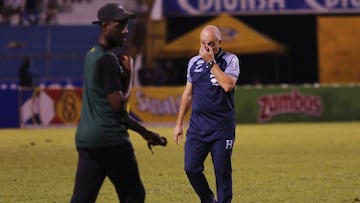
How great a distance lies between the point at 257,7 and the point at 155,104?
10.1m

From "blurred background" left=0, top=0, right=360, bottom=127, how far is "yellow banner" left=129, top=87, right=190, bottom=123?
4426 millimetres

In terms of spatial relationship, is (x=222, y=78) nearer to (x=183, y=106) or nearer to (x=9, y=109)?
(x=183, y=106)

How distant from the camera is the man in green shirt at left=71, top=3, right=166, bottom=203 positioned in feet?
22.5

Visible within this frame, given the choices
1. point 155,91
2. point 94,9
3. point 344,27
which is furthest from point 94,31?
point 344,27

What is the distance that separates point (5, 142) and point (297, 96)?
11.5 metres

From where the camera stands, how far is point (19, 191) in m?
12.0

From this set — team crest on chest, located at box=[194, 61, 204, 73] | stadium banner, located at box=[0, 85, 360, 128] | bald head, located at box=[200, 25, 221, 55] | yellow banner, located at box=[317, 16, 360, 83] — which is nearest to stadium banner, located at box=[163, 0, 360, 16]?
yellow banner, located at box=[317, 16, 360, 83]

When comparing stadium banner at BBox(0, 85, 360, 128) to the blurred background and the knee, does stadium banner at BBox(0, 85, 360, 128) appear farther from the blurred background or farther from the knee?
the knee

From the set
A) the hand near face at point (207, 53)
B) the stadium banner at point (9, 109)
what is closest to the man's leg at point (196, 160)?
the hand near face at point (207, 53)

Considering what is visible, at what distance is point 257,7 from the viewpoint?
3688cm

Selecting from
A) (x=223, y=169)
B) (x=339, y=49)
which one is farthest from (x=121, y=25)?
(x=339, y=49)

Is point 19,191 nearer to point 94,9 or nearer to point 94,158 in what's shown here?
point 94,158

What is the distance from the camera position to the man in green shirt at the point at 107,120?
22.5ft

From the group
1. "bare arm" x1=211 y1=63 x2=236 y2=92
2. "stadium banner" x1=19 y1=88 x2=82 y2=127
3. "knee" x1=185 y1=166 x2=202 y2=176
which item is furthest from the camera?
"stadium banner" x1=19 y1=88 x2=82 y2=127
